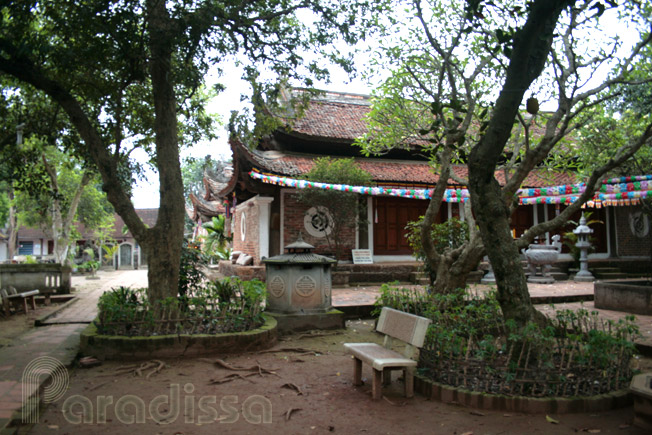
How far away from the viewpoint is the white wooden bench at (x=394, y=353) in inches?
167

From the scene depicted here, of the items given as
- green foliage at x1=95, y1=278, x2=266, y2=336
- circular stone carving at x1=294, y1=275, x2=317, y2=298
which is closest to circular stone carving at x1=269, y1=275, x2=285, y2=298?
circular stone carving at x1=294, y1=275, x2=317, y2=298

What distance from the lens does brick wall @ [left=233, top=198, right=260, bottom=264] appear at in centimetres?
1508

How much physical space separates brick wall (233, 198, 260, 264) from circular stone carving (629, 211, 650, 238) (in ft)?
45.7

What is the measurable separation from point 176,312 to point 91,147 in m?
2.34

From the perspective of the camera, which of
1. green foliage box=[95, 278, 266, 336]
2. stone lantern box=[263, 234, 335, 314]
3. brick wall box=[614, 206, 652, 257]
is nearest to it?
green foliage box=[95, 278, 266, 336]

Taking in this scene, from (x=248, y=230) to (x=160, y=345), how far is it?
10.8 meters

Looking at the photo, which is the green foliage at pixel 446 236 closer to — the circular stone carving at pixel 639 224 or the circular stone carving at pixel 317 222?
the circular stone carving at pixel 317 222

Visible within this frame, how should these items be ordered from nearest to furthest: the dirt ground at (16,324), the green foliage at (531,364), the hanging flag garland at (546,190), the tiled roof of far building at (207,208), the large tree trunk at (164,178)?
the green foliage at (531,364)
the large tree trunk at (164,178)
the dirt ground at (16,324)
the hanging flag garland at (546,190)
the tiled roof of far building at (207,208)

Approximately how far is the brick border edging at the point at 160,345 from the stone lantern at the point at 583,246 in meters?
12.3

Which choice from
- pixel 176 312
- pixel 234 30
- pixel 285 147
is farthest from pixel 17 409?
pixel 285 147

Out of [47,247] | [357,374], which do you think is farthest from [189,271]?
[47,247]

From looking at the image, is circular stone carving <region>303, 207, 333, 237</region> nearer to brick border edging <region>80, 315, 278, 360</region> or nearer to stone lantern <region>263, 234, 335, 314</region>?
stone lantern <region>263, 234, 335, 314</region>

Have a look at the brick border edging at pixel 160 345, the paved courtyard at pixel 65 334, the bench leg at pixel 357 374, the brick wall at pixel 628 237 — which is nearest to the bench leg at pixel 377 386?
the bench leg at pixel 357 374

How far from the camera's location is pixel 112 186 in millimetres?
6242
